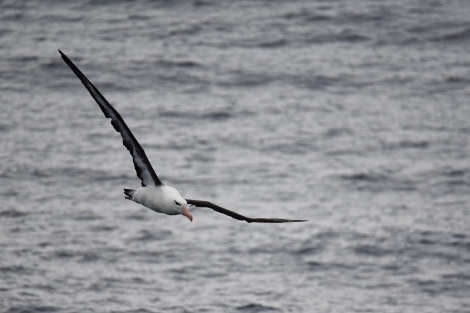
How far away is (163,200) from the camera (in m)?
19.1

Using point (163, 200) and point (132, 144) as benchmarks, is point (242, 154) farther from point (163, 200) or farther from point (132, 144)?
point (163, 200)

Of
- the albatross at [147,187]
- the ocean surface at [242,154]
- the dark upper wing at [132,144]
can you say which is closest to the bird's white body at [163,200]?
the albatross at [147,187]

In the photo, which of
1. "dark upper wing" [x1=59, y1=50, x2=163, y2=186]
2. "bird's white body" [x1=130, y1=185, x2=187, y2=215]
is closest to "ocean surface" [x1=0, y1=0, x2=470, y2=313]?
"dark upper wing" [x1=59, y1=50, x2=163, y2=186]

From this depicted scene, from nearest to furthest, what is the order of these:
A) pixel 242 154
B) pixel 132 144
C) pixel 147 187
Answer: pixel 132 144 < pixel 147 187 < pixel 242 154

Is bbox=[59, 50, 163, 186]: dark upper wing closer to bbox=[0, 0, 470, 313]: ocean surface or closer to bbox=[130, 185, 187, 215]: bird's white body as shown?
bbox=[130, 185, 187, 215]: bird's white body

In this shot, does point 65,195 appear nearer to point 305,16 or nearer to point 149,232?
point 149,232

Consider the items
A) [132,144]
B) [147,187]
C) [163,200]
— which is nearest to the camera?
[163,200]

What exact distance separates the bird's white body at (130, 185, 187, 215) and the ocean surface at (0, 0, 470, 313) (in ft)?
108

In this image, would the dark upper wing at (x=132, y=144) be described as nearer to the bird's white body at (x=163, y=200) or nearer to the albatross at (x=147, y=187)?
the albatross at (x=147, y=187)

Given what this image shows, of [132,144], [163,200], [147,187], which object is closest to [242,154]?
[147,187]

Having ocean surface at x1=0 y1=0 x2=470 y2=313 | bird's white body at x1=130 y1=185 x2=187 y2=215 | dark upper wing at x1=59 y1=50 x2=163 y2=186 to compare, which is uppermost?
dark upper wing at x1=59 y1=50 x2=163 y2=186

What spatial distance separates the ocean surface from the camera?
178ft

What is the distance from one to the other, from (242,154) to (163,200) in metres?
Result: 48.8

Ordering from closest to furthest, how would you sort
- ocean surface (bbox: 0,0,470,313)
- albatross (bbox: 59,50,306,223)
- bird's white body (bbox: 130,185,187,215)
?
albatross (bbox: 59,50,306,223)
bird's white body (bbox: 130,185,187,215)
ocean surface (bbox: 0,0,470,313)
